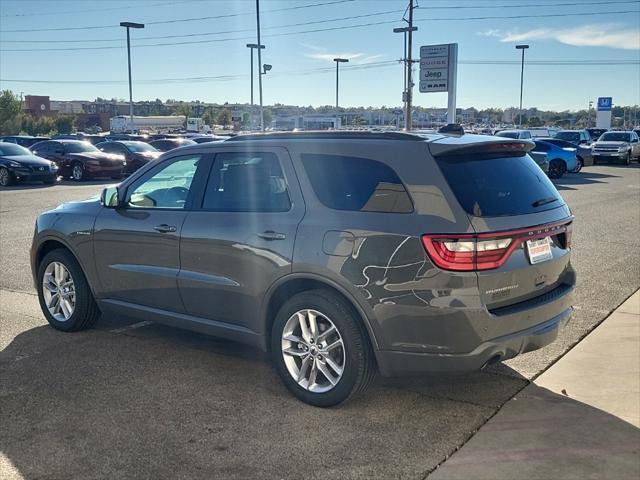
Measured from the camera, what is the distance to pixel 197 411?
169 inches

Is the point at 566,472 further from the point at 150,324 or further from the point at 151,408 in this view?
the point at 150,324

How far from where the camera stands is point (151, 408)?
14.2 ft

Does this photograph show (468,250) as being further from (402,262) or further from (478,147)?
(478,147)

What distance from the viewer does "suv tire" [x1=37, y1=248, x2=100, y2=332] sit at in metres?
5.84

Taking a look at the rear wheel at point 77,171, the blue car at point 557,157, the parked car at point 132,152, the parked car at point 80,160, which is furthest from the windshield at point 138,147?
the blue car at point 557,157

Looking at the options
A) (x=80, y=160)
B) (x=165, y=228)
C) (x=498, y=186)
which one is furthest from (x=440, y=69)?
(x=498, y=186)

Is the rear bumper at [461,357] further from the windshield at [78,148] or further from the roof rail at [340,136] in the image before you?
the windshield at [78,148]

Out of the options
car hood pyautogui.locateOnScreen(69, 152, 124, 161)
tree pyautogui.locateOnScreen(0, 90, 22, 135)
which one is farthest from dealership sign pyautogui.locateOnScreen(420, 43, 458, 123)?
tree pyautogui.locateOnScreen(0, 90, 22, 135)

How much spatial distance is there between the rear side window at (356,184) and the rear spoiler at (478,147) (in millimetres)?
321

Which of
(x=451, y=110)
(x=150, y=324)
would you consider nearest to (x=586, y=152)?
(x=451, y=110)

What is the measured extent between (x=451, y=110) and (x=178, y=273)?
102ft

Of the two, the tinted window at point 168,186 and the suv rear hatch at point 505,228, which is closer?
the suv rear hatch at point 505,228

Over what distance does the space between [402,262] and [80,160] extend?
2245cm

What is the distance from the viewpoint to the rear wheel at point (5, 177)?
21.5 metres
